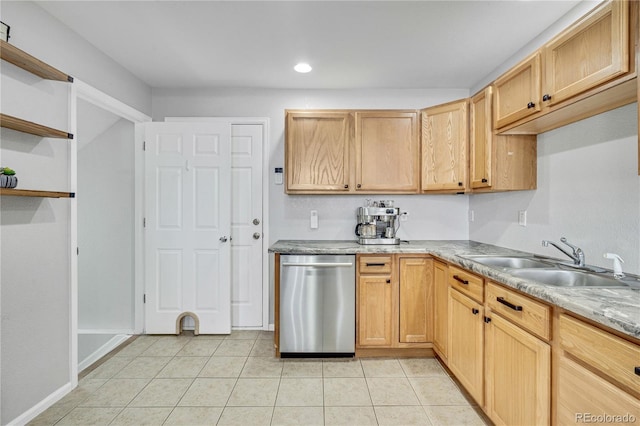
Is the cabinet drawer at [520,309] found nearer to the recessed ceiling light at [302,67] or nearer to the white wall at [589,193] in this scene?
the white wall at [589,193]

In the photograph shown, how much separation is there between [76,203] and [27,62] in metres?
0.94

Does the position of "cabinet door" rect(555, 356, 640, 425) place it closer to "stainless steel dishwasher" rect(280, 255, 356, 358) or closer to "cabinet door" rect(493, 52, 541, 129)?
"cabinet door" rect(493, 52, 541, 129)

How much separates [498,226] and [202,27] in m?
2.90

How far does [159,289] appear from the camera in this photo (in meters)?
3.11

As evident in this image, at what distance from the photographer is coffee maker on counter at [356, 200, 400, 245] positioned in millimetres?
2848

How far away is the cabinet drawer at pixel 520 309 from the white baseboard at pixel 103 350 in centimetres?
308

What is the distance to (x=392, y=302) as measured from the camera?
2613 millimetres

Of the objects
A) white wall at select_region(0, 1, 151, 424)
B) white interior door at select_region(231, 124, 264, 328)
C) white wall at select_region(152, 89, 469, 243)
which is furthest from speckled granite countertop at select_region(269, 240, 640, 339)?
white wall at select_region(0, 1, 151, 424)

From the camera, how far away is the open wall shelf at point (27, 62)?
1575 millimetres

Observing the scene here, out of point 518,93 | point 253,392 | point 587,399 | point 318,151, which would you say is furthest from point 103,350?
point 518,93

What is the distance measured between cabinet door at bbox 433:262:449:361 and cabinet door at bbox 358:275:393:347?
366 millimetres

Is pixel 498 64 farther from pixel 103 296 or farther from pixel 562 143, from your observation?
pixel 103 296

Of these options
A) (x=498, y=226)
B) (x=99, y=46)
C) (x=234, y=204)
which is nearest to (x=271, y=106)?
(x=234, y=204)

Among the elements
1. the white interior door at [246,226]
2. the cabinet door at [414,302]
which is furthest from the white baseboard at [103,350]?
the cabinet door at [414,302]
